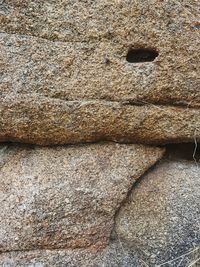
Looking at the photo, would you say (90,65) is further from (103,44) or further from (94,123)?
(94,123)

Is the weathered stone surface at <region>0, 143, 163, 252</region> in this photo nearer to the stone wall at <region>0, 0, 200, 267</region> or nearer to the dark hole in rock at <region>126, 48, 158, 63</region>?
the stone wall at <region>0, 0, 200, 267</region>

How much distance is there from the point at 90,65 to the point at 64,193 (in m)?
0.43

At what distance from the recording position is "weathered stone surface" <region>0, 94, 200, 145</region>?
1.25 metres

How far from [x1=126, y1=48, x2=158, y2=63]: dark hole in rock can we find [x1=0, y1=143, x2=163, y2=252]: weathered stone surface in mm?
305

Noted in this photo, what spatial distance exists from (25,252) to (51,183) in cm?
23

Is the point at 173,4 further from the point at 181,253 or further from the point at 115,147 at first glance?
the point at 181,253

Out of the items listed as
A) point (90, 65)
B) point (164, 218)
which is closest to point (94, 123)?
point (90, 65)

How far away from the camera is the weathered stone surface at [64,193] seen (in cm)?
122

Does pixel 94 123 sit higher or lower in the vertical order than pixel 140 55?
lower

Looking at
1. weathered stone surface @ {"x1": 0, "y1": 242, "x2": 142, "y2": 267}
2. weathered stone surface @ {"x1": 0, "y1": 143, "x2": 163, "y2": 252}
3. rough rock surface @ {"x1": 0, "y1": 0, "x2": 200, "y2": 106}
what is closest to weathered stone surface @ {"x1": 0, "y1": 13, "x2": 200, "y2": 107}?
rough rock surface @ {"x1": 0, "y1": 0, "x2": 200, "y2": 106}

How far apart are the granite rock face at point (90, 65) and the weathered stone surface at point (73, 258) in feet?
1.24

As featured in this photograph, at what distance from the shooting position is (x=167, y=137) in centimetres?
134

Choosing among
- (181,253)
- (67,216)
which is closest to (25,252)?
(67,216)

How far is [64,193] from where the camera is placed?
125 cm
